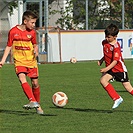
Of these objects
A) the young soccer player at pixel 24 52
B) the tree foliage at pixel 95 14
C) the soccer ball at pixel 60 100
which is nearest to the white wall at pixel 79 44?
the tree foliage at pixel 95 14

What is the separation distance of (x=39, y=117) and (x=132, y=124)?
1722 millimetres

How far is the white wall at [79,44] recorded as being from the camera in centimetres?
3253

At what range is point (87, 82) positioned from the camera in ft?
61.3

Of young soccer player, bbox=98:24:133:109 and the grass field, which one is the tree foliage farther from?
young soccer player, bbox=98:24:133:109

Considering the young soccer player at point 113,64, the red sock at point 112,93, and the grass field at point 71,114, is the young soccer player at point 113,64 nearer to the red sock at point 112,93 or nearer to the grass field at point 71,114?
the red sock at point 112,93

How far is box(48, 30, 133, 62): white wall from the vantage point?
3253cm

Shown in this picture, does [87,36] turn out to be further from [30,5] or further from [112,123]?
[112,123]

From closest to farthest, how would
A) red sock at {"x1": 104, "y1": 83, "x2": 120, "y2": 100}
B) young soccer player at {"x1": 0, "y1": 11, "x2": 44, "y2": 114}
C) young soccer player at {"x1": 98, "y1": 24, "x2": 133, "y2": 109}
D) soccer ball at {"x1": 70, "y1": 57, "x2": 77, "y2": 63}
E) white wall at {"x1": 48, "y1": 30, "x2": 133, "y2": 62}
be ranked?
young soccer player at {"x1": 0, "y1": 11, "x2": 44, "y2": 114}, young soccer player at {"x1": 98, "y1": 24, "x2": 133, "y2": 109}, red sock at {"x1": 104, "y1": 83, "x2": 120, "y2": 100}, soccer ball at {"x1": 70, "y1": 57, "x2": 77, "y2": 63}, white wall at {"x1": 48, "y1": 30, "x2": 133, "y2": 62}

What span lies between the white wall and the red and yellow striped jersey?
21.6 meters

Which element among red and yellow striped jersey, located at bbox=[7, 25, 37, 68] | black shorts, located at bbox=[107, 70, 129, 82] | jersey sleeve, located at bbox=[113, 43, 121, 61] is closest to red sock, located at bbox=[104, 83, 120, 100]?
black shorts, located at bbox=[107, 70, 129, 82]

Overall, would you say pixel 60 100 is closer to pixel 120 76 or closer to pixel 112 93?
pixel 112 93

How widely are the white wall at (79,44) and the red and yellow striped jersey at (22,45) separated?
70.9 ft

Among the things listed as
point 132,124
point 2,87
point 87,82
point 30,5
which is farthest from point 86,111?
point 30,5

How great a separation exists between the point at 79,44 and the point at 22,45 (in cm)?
2228
